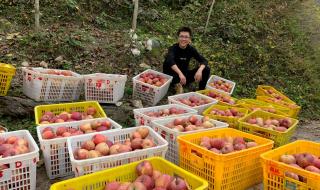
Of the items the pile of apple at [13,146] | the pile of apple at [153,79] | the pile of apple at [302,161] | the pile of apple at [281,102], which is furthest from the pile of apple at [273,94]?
the pile of apple at [13,146]

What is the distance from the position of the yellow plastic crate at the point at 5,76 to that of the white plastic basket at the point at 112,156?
6.31 ft

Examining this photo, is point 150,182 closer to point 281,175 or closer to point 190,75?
point 281,175

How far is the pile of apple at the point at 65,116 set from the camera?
159 inches

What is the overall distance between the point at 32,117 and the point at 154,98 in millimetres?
1781

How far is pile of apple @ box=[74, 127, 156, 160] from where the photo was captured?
3.16 m

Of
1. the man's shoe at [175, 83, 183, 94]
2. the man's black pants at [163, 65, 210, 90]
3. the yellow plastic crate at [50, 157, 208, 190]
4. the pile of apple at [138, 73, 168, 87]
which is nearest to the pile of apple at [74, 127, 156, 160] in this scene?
the yellow plastic crate at [50, 157, 208, 190]

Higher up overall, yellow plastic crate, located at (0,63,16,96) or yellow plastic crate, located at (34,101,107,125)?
yellow plastic crate, located at (0,63,16,96)

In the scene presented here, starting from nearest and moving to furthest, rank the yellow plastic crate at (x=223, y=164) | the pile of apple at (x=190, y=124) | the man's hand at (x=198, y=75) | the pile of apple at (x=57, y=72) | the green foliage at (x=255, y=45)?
1. the yellow plastic crate at (x=223, y=164)
2. the pile of apple at (x=190, y=124)
3. the pile of apple at (x=57, y=72)
4. the man's hand at (x=198, y=75)
5. the green foliage at (x=255, y=45)

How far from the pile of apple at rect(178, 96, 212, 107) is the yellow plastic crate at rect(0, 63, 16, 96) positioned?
236 centimetres

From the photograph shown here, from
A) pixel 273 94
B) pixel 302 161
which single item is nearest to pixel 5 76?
pixel 302 161

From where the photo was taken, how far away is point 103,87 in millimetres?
5324

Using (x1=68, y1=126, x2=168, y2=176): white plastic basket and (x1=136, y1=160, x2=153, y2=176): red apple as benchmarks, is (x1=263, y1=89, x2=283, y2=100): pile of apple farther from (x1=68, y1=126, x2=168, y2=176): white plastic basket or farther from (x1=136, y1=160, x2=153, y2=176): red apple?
(x1=136, y1=160, x2=153, y2=176): red apple

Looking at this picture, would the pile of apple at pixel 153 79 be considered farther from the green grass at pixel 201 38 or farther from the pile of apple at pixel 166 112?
the pile of apple at pixel 166 112

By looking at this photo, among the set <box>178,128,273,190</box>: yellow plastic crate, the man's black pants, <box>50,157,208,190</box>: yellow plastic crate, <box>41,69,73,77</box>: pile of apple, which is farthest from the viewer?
the man's black pants
